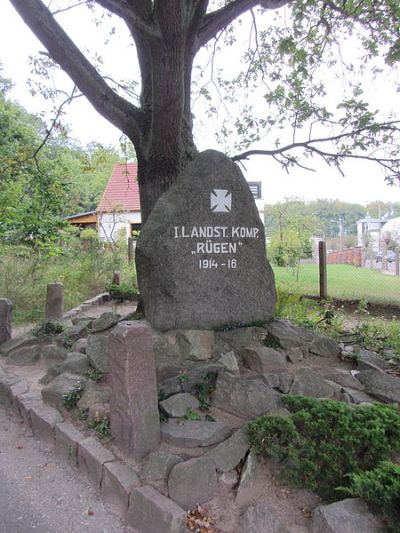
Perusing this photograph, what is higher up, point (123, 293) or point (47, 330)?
point (47, 330)

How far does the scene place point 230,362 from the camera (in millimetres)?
3912

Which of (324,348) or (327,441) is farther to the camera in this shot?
(324,348)

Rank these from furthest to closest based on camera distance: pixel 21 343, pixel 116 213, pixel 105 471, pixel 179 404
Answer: pixel 116 213, pixel 21 343, pixel 179 404, pixel 105 471

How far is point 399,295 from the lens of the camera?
10305mm

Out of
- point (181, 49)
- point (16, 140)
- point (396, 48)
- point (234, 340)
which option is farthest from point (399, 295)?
point (16, 140)

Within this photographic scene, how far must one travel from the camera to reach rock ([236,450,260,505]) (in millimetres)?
2592

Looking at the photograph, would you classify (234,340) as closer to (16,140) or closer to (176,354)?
(176,354)

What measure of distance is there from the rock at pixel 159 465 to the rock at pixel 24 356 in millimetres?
3023

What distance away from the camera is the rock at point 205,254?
4.38 metres

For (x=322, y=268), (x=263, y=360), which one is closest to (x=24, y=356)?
(x=263, y=360)

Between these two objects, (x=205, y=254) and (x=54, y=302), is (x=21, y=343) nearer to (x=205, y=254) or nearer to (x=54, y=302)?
(x=54, y=302)

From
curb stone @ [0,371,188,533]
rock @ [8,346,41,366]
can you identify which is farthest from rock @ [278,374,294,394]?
rock @ [8,346,41,366]

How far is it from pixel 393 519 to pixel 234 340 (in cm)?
244

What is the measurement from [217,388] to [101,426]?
957 mm
